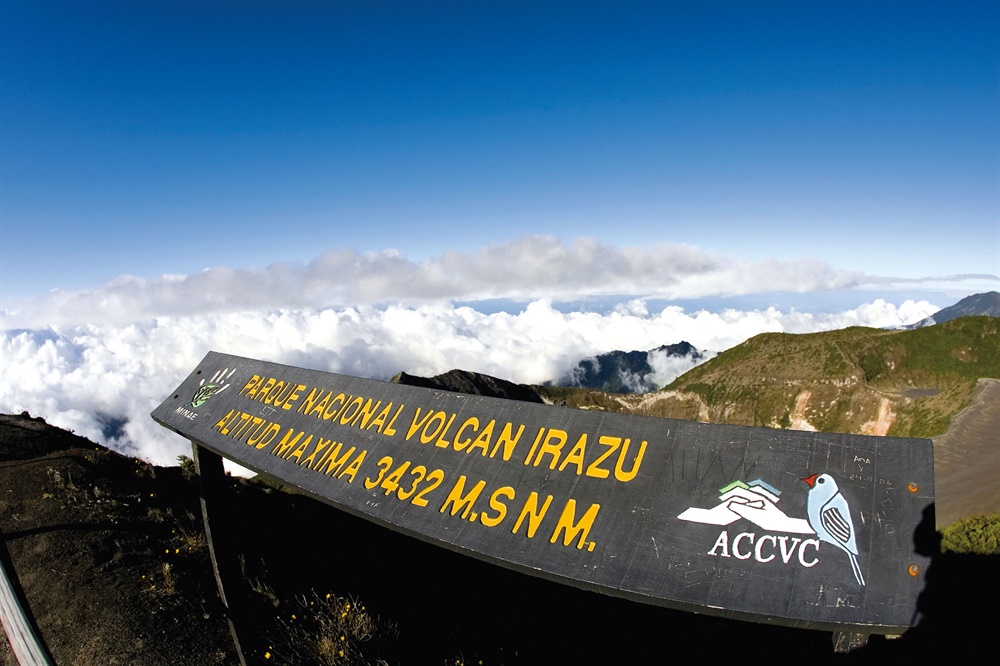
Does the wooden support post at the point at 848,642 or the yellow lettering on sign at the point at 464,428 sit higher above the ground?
the yellow lettering on sign at the point at 464,428

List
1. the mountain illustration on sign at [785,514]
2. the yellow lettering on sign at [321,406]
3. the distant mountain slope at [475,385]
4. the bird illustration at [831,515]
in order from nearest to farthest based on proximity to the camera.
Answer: the bird illustration at [831,515] < the mountain illustration on sign at [785,514] < the yellow lettering on sign at [321,406] < the distant mountain slope at [475,385]

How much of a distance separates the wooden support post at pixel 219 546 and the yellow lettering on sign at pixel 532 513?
279 inches

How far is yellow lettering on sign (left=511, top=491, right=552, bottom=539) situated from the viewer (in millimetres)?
7766

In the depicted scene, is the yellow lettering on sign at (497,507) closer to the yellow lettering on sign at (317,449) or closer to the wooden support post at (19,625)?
the yellow lettering on sign at (317,449)

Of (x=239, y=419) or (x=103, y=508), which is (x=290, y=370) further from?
(x=103, y=508)

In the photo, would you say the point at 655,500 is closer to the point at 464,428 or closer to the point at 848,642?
the point at 848,642

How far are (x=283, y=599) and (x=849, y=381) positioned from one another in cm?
11912

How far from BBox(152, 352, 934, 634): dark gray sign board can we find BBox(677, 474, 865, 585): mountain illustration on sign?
0.05 feet

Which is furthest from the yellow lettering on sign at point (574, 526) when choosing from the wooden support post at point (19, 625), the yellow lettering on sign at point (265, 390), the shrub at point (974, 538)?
the shrub at point (974, 538)

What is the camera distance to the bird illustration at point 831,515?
6320 millimetres

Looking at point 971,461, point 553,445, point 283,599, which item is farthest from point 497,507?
point 971,461

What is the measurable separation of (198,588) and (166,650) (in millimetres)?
2118

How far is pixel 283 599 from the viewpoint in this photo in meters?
12.8

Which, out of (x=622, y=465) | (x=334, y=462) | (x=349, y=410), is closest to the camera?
(x=622, y=465)
